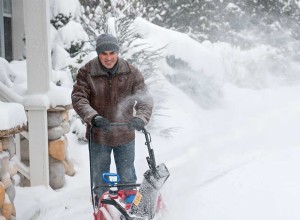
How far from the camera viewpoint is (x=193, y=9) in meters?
17.0

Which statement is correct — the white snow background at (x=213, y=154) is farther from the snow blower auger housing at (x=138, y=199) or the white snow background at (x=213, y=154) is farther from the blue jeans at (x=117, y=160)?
the blue jeans at (x=117, y=160)

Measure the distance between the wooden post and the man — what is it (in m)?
1.41

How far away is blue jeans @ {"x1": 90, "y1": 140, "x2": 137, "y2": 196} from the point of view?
12.9 ft

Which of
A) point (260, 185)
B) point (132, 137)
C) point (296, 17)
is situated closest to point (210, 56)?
point (260, 185)

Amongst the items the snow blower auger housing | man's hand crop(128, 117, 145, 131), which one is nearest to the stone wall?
the snow blower auger housing

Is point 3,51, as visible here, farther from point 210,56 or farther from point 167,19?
point 167,19

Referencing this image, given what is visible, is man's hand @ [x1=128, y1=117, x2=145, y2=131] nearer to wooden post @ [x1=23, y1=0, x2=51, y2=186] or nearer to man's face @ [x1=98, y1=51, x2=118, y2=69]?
man's face @ [x1=98, y1=51, x2=118, y2=69]

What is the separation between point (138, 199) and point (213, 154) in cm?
421

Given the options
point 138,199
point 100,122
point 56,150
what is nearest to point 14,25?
point 56,150

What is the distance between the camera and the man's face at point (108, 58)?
361 centimetres

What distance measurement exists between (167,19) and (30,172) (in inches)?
507

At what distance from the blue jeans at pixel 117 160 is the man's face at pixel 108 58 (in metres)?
0.74

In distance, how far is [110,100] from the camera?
12.3 feet

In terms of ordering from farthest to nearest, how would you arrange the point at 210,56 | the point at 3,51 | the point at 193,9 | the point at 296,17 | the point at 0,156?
the point at 296,17, the point at 193,9, the point at 210,56, the point at 3,51, the point at 0,156
